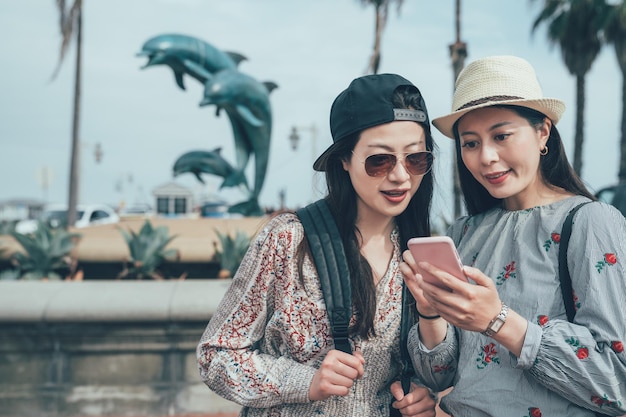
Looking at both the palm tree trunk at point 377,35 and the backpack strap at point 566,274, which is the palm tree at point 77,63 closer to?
the palm tree trunk at point 377,35

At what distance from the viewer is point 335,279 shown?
1.92 metres

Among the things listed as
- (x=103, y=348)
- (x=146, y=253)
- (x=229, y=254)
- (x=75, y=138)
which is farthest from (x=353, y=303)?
(x=75, y=138)

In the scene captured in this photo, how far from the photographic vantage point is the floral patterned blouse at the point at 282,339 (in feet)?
6.35

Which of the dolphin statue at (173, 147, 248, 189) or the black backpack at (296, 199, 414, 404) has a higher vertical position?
the dolphin statue at (173, 147, 248, 189)

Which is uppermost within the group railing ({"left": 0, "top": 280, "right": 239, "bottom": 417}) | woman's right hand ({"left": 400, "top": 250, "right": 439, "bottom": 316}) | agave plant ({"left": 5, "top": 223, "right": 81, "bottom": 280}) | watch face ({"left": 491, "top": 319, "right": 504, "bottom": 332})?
woman's right hand ({"left": 400, "top": 250, "right": 439, "bottom": 316})

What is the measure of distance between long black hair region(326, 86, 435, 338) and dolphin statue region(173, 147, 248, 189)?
11.7 metres

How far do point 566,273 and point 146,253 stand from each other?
463cm

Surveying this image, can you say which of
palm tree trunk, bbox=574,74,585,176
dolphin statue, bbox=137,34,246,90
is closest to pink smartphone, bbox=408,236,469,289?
dolphin statue, bbox=137,34,246,90

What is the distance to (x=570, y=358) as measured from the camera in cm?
157

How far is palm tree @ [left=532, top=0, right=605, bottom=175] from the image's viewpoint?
741 inches

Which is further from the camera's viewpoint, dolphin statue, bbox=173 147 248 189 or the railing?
dolphin statue, bbox=173 147 248 189

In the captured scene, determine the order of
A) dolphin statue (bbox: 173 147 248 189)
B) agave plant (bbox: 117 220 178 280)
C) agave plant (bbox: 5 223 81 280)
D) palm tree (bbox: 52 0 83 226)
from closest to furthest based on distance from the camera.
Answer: agave plant (bbox: 117 220 178 280)
agave plant (bbox: 5 223 81 280)
dolphin statue (bbox: 173 147 248 189)
palm tree (bbox: 52 0 83 226)

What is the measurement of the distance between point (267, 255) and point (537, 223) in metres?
0.81

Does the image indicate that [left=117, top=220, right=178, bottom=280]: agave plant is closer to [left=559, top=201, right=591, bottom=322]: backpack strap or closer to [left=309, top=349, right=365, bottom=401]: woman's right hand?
[left=309, top=349, right=365, bottom=401]: woman's right hand
